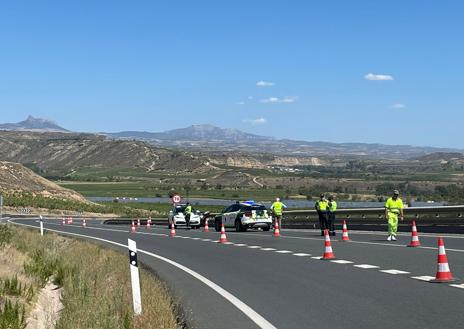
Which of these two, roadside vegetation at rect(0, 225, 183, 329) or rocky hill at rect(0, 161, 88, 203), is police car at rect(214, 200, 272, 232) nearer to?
roadside vegetation at rect(0, 225, 183, 329)

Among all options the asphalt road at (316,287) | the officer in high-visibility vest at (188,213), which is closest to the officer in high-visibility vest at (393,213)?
the asphalt road at (316,287)

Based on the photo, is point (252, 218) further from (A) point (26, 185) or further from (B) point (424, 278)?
(A) point (26, 185)

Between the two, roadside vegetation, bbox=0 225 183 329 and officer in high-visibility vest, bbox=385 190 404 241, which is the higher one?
officer in high-visibility vest, bbox=385 190 404 241

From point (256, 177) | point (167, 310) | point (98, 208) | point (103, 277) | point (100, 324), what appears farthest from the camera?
point (256, 177)

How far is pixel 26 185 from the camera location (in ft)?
388

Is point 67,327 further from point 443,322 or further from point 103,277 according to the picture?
point 103,277

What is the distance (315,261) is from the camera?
18.4 metres

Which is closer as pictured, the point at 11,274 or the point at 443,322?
the point at 443,322

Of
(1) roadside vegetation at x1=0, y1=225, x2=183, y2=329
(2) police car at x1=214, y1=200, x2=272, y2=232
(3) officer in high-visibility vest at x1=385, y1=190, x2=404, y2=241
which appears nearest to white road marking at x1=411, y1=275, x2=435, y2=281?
(1) roadside vegetation at x1=0, y1=225, x2=183, y2=329

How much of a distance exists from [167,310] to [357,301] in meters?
3.08

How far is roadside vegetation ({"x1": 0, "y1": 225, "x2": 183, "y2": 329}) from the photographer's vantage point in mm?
9492

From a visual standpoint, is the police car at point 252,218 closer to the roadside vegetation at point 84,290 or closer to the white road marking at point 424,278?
the roadside vegetation at point 84,290

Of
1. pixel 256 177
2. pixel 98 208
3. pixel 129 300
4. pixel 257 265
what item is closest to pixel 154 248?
pixel 257 265

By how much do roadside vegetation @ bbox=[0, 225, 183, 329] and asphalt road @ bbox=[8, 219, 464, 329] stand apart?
Result: 63 centimetres
